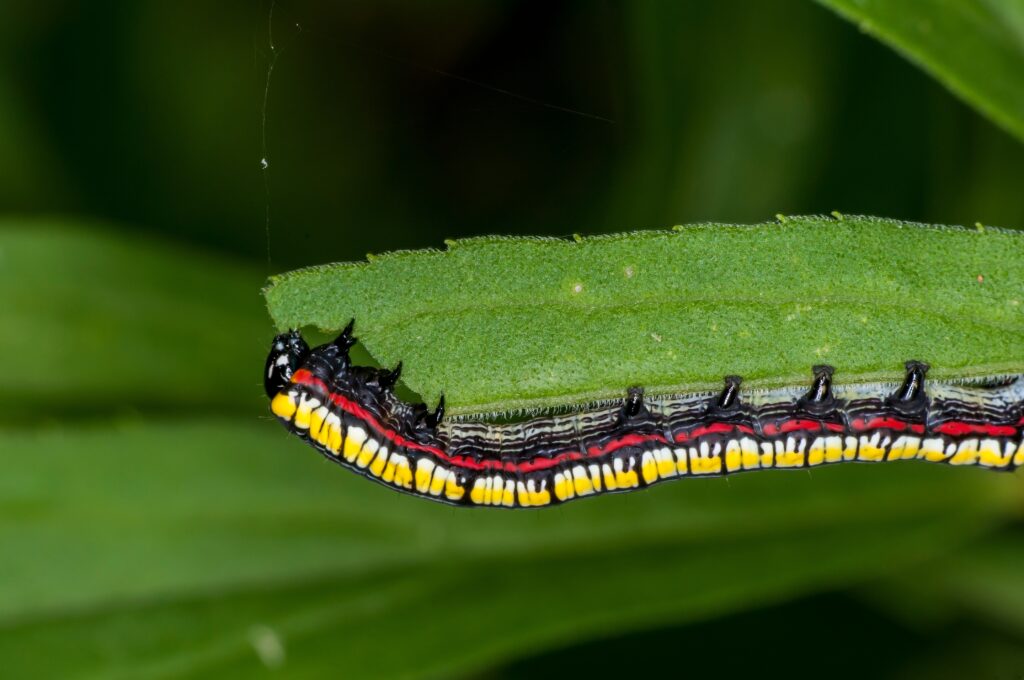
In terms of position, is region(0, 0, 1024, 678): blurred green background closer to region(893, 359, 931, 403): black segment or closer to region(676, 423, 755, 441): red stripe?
region(676, 423, 755, 441): red stripe

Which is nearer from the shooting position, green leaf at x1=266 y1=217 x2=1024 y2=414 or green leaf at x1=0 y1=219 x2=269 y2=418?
green leaf at x1=266 y1=217 x2=1024 y2=414

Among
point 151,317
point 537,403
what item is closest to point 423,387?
point 537,403

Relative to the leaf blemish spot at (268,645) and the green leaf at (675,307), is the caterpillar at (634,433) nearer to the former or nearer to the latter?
the green leaf at (675,307)

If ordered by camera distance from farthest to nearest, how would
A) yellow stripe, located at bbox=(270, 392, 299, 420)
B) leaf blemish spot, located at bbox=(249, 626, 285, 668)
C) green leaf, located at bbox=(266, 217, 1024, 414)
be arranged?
leaf blemish spot, located at bbox=(249, 626, 285, 668), yellow stripe, located at bbox=(270, 392, 299, 420), green leaf, located at bbox=(266, 217, 1024, 414)

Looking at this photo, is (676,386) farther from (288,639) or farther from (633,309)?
(288,639)
